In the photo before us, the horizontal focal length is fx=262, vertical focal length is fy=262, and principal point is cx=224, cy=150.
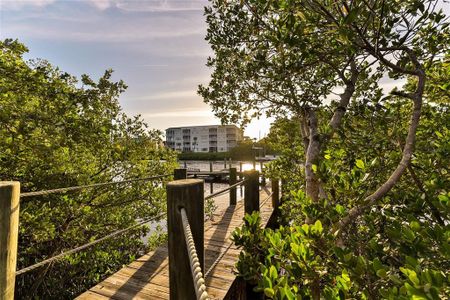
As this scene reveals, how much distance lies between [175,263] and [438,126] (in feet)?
11.3

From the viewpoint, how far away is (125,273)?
3.96 metres

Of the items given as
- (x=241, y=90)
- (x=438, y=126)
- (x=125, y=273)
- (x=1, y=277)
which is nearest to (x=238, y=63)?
(x=241, y=90)

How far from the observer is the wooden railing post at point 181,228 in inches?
65.2

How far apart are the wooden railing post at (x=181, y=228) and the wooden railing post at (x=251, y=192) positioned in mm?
3816

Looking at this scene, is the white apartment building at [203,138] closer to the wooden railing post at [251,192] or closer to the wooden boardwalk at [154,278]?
the wooden railing post at [251,192]

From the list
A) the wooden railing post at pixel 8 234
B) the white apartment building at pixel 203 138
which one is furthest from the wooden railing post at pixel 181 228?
the white apartment building at pixel 203 138

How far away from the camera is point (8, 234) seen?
1707mm

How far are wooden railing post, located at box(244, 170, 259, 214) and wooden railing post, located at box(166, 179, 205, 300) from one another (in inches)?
150

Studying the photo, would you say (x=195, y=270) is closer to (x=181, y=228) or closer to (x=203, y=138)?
(x=181, y=228)

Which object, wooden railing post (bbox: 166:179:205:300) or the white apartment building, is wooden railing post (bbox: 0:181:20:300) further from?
the white apartment building

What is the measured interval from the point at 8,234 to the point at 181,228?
1.14m

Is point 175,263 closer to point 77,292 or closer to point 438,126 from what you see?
point 438,126

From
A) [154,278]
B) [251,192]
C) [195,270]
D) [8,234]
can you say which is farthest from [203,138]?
[195,270]

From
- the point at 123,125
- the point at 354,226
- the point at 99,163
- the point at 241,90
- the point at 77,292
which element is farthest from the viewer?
the point at 123,125
